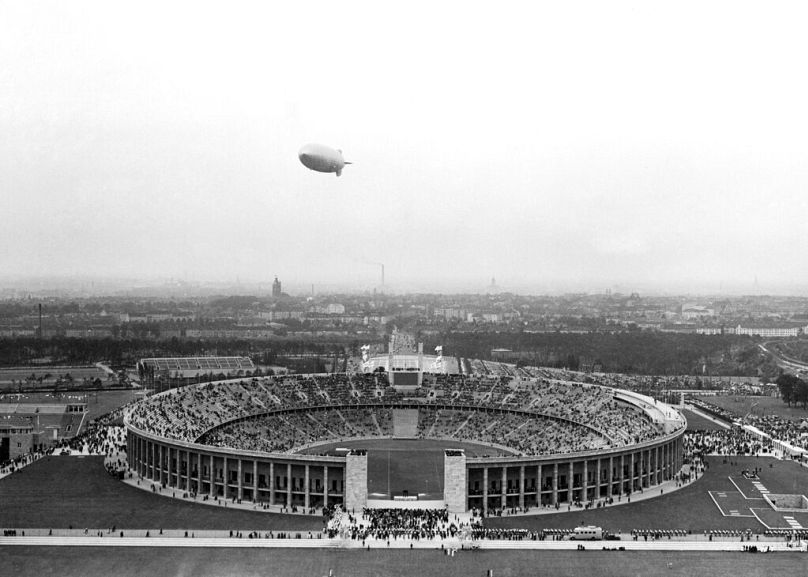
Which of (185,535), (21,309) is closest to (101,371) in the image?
(21,309)

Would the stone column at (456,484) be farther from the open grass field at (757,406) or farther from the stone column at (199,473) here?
the open grass field at (757,406)

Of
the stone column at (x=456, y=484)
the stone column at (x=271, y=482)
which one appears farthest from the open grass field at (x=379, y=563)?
the stone column at (x=271, y=482)

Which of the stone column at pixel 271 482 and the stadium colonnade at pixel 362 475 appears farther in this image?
the stone column at pixel 271 482

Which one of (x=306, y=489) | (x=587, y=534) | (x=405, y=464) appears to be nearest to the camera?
(x=587, y=534)

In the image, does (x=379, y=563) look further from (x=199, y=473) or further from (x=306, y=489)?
(x=199, y=473)

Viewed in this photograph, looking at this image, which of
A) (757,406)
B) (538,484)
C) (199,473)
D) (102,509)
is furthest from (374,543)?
(757,406)

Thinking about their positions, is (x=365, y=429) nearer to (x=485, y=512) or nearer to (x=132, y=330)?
(x=485, y=512)

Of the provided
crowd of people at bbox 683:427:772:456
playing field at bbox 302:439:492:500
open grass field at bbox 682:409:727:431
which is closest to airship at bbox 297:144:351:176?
playing field at bbox 302:439:492:500

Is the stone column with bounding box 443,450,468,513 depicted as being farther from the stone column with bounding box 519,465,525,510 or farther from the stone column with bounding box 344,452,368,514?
the stone column with bounding box 344,452,368,514
